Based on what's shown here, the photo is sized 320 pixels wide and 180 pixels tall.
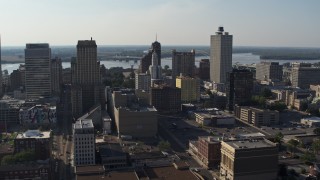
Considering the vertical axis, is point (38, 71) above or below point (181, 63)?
below

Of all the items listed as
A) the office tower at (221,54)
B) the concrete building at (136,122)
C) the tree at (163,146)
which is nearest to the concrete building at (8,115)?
the concrete building at (136,122)

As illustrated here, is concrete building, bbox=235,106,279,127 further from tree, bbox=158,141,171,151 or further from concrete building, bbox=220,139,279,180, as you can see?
concrete building, bbox=220,139,279,180

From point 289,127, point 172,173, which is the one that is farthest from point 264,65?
point 172,173

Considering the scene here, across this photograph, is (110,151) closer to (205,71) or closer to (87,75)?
(87,75)

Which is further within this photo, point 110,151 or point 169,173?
point 110,151

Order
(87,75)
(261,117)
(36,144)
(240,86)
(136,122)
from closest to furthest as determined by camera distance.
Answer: (36,144)
(136,122)
(261,117)
(87,75)
(240,86)

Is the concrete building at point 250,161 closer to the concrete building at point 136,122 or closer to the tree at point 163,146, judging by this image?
the tree at point 163,146

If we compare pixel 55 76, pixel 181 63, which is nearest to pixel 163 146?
pixel 55 76

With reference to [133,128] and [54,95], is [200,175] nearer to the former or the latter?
[133,128]
